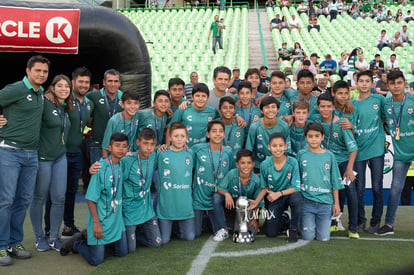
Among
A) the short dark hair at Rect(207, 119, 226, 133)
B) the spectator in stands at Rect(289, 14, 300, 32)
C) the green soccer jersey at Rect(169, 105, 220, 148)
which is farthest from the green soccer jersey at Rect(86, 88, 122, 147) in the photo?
the spectator in stands at Rect(289, 14, 300, 32)

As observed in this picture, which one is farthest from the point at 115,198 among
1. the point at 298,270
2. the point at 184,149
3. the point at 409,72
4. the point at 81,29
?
the point at 409,72

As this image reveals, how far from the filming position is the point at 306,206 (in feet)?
14.6

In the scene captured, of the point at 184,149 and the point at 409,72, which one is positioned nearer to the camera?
the point at 184,149

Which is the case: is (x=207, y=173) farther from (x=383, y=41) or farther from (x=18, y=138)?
(x=383, y=41)

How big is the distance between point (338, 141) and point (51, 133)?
9.52ft

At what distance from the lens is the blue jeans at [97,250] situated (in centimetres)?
381

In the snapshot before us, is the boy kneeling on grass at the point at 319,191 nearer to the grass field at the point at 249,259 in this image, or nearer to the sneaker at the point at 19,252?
the grass field at the point at 249,259

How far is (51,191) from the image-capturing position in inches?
165

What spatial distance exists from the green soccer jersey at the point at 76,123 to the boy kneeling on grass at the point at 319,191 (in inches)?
91.4

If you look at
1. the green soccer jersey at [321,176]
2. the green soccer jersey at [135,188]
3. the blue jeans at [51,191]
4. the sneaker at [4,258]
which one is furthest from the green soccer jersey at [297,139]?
the sneaker at [4,258]

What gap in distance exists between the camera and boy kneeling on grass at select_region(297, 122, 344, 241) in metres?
4.39

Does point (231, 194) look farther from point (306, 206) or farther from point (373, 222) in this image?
point (373, 222)

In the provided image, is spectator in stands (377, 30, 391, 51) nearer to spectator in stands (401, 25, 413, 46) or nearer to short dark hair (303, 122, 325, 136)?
spectator in stands (401, 25, 413, 46)

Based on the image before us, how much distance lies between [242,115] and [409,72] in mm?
10095
